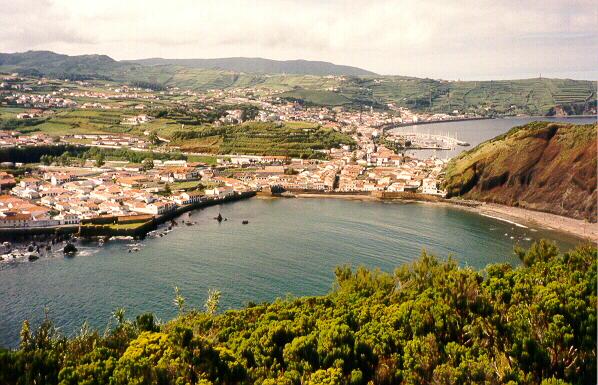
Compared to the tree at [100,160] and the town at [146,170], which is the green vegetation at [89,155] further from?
the town at [146,170]

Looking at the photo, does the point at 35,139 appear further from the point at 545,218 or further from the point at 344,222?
the point at 545,218

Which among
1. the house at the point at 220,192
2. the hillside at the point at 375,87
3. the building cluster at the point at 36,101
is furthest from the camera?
the hillside at the point at 375,87

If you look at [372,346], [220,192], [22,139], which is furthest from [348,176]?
[372,346]

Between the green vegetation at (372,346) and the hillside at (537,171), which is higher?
the hillside at (537,171)

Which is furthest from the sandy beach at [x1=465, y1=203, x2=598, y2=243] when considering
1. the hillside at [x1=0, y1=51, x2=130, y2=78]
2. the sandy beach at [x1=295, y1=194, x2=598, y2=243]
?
the hillside at [x1=0, y1=51, x2=130, y2=78]

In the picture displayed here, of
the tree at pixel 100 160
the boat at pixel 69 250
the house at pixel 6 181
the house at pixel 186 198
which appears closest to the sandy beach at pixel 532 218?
the house at pixel 186 198

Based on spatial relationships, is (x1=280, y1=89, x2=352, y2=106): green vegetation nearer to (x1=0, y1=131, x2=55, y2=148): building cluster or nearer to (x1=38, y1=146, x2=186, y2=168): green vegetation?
(x1=38, y1=146, x2=186, y2=168): green vegetation
